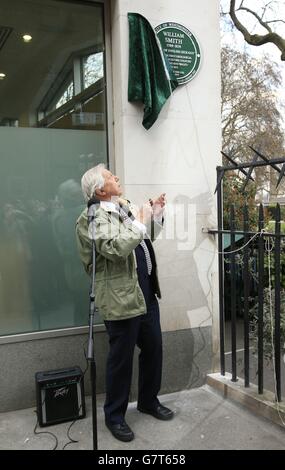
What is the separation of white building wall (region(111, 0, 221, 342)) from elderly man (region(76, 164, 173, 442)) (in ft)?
1.71

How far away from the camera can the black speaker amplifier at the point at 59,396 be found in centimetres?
324

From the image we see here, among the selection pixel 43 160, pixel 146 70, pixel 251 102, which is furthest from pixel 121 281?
pixel 251 102

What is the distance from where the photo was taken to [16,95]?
3.58m

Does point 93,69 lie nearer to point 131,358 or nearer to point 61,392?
point 131,358

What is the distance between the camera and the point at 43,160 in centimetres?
362

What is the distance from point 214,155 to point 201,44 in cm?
99

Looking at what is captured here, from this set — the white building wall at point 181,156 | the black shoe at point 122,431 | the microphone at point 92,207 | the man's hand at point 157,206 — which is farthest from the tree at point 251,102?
the black shoe at point 122,431

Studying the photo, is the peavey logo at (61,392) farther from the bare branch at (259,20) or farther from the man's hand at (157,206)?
the bare branch at (259,20)

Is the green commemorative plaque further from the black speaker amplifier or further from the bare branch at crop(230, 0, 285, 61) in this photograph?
the bare branch at crop(230, 0, 285, 61)

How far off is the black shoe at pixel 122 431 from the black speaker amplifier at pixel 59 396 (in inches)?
14.4

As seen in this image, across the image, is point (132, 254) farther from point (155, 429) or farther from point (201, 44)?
point (201, 44)

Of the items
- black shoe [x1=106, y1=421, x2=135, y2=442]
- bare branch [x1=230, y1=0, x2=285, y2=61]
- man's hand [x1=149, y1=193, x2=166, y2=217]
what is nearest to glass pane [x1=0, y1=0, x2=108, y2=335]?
man's hand [x1=149, y1=193, x2=166, y2=217]

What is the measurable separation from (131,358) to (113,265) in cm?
70

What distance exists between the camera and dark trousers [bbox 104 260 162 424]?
3.06 m
